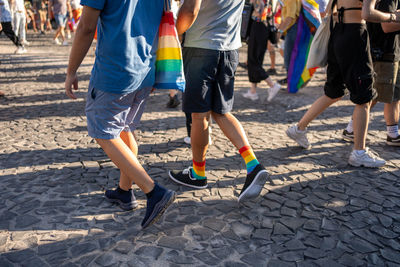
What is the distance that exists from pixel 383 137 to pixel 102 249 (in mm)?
3635

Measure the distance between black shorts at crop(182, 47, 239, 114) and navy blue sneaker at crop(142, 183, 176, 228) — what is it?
0.68m

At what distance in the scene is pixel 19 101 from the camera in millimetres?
6234

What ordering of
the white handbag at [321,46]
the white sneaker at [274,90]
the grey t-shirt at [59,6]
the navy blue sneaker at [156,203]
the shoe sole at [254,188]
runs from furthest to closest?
the grey t-shirt at [59,6] → the white sneaker at [274,90] → the white handbag at [321,46] → the shoe sole at [254,188] → the navy blue sneaker at [156,203]

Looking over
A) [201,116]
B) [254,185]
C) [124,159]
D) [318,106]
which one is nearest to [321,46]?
[318,106]

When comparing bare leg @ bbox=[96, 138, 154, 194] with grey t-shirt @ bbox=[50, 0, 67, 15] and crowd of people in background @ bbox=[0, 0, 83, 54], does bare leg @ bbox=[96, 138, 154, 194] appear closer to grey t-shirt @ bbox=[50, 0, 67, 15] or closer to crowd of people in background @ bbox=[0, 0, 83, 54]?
crowd of people in background @ bbox=[0, 0, 83, 54]

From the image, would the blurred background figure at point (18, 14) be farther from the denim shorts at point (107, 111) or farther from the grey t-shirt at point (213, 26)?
the denim shorts at point (107, 111)

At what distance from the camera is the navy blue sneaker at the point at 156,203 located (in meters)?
2.56

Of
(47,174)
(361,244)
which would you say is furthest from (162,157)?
(361,244)

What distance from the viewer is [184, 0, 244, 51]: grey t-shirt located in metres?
2.77

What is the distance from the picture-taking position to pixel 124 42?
228 cm

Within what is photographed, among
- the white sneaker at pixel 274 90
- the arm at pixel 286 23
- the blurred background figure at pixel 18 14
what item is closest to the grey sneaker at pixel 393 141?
the white sneaker at pixel 274 90

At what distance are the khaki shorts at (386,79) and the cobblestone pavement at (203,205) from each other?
61cm

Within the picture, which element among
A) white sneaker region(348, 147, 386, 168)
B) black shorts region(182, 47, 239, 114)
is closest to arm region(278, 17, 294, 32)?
white sneaker region(348, 147, 386, 168)

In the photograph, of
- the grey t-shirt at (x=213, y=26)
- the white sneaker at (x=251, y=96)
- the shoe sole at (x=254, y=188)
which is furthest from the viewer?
the white sneaker at (x=251, y=96)
